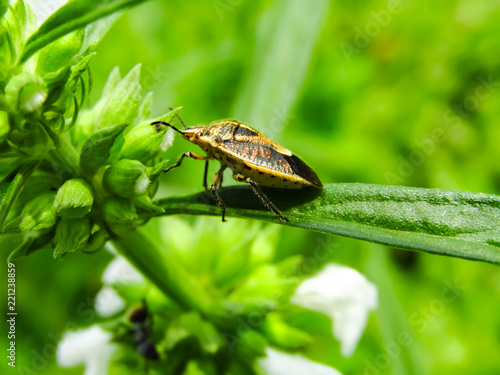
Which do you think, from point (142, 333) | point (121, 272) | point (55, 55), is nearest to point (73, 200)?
point (55, 55)

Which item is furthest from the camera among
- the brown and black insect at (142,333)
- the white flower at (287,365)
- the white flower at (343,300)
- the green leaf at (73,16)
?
the white flower at (343,300)

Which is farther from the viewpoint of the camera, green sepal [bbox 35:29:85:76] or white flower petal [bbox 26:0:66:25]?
white flower petal [bbox 26:0:66:25]

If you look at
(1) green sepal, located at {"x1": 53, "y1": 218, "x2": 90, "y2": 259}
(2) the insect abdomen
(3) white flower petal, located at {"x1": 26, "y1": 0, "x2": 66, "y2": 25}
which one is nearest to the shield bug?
(2) the insect abdomen

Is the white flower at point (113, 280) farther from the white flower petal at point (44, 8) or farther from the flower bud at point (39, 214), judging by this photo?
the white flower petal at point (44, 8)

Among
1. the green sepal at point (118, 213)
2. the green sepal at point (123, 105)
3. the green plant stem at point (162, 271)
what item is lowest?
the green plant stem at point (162, 271)

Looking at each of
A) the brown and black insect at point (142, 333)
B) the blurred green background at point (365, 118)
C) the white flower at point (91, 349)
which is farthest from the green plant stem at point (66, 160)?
the blurred green background at point (365, 118)

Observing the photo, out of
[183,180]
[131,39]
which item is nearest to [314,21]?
[183,180]

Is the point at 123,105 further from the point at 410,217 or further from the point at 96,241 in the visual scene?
the point at 410,217

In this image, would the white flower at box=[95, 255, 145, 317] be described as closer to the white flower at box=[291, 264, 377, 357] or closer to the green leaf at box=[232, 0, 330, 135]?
the white flower at box=[291, 264, 377, 357]
